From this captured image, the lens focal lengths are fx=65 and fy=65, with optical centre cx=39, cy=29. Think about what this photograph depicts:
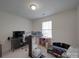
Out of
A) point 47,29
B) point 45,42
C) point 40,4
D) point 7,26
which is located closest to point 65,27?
point 47,29

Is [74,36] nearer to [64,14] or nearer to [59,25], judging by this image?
[59,25]

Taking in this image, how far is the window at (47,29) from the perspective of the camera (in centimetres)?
473

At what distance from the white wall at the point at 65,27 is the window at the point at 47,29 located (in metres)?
0.41

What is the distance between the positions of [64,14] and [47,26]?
1.58 m

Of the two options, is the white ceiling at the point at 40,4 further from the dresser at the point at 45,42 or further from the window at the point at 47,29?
the dresser at the point at 45,42

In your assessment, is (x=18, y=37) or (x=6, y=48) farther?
(x=18, y=37)

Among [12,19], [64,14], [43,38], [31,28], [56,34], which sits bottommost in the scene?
[43,38]

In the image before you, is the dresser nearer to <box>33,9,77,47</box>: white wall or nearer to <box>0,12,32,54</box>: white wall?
<box>33,9,77,47</box>: white wall

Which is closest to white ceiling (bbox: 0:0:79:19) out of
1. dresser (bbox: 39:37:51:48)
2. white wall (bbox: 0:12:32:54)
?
white wall (bbox: 0:12:32:54)

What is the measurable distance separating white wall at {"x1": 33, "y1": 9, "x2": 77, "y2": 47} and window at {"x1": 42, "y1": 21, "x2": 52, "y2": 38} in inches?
16.0

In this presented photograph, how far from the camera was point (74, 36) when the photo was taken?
135 inches

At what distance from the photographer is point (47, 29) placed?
498 cm

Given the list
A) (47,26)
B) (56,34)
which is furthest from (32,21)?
(56,34)

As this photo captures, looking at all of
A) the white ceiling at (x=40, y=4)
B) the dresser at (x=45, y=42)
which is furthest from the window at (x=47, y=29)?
the white ceiling at (x=40, y=4)
